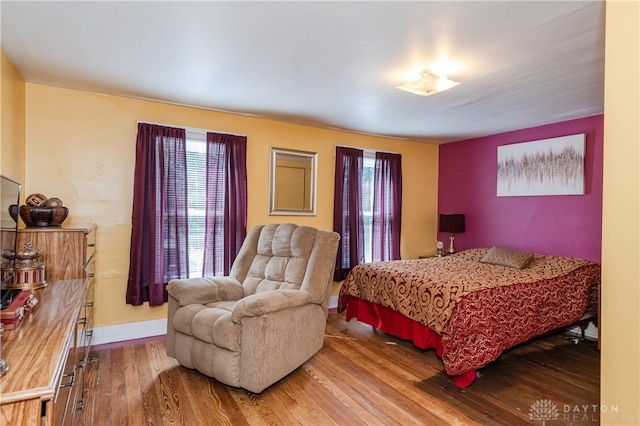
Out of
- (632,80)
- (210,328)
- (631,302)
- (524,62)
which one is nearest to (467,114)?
(524,62)

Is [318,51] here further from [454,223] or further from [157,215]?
[454,223]

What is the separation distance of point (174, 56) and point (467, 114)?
2.90m

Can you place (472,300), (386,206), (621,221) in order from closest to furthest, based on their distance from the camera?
(621,221) → (472,300) → (386,206)

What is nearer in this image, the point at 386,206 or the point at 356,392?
the point at 356,392

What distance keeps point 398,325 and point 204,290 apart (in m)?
→ 1.75

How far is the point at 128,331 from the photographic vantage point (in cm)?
344

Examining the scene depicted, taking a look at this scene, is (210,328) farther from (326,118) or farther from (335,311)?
(326,118)

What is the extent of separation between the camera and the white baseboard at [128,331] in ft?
10.8

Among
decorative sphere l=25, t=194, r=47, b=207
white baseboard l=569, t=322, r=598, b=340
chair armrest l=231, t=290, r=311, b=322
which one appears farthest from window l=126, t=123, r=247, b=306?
white baseboard l=569, t=322, r=598, b=340

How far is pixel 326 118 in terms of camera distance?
13.5 ft

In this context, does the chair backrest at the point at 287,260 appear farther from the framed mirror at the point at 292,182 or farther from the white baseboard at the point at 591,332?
the white baseboard at the point at 591,332

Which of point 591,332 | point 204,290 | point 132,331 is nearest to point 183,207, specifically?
point 204,290

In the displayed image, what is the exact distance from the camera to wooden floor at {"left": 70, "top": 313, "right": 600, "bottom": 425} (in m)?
2.20

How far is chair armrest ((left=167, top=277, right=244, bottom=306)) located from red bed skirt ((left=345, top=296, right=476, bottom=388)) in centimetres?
131
